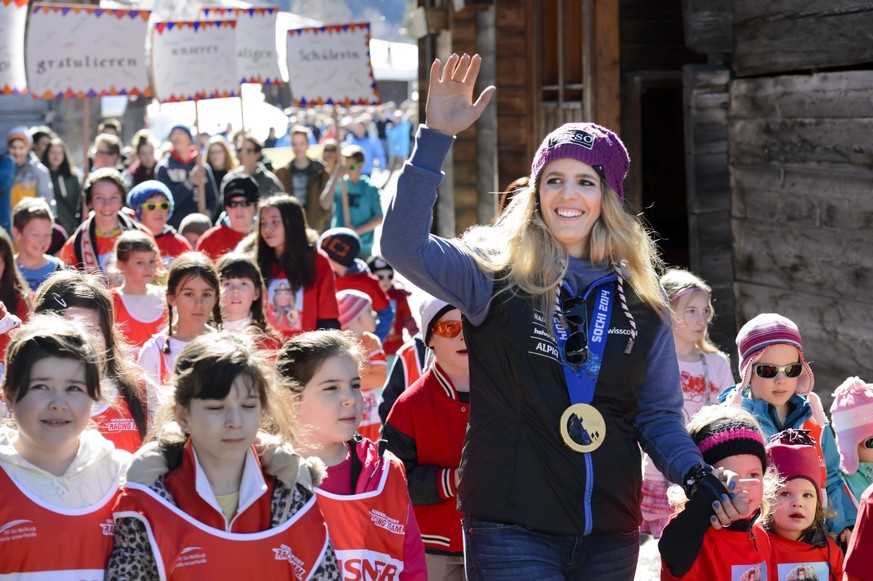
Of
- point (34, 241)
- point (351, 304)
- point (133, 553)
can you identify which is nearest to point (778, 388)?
point (133, 553)

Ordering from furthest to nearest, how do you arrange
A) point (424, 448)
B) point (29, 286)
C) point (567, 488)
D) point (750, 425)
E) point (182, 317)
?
1. point (29, 286)
2. point (182, 317)
3. point (424, 448)
4. point (750, 425)
5. point (567, 488)

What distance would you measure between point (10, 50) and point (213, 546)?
28.3 ft

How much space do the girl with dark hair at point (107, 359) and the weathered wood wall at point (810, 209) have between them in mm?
3655

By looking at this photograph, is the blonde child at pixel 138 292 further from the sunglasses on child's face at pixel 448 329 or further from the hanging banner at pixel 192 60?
the hanging banner at pixel 192 60

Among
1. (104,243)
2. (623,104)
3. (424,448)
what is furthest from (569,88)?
(424,448)

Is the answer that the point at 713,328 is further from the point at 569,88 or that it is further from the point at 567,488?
the point at 567,488

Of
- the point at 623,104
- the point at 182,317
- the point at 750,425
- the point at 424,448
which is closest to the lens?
the point at 750,425

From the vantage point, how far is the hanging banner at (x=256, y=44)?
13.5 m

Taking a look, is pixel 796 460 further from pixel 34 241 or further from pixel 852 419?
pixel 34 241

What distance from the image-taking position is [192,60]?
12188mm

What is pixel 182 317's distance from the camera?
5.48 meters

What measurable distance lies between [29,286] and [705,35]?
4.03 metres

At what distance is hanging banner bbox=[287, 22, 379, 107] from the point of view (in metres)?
12.3

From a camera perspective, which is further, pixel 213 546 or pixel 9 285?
pixel 9 285
